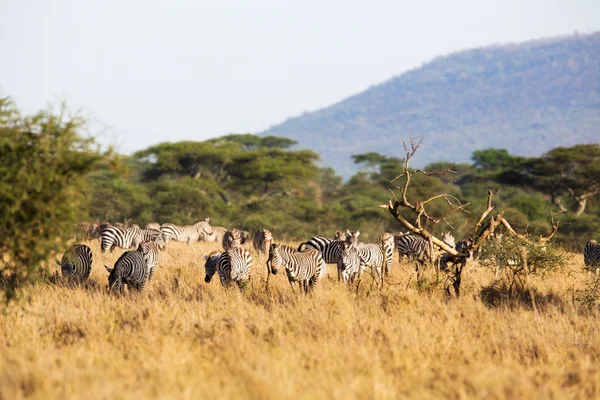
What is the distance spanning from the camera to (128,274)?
1145 cm

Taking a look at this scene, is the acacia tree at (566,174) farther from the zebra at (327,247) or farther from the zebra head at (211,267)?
the zebra head at (211,267)

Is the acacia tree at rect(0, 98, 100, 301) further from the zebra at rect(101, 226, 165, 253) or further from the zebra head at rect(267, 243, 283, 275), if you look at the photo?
the zebra at rect(101, 226, 165, 253)

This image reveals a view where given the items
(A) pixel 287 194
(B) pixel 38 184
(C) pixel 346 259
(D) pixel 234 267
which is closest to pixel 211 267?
(D) pixel 234 267

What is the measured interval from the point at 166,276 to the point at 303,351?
6540 mm

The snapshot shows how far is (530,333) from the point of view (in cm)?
815

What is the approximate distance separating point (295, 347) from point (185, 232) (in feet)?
60.4

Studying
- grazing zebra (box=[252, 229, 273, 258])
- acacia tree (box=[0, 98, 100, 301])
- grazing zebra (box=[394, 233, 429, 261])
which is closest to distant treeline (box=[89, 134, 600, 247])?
grazing zebra (box=[252, 229, 273, 258])

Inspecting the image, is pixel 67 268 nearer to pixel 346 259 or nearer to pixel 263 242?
pixel 346 259

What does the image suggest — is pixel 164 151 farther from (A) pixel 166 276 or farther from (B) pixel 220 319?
(B) pixel 220 319

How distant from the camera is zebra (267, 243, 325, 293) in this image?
11422mm

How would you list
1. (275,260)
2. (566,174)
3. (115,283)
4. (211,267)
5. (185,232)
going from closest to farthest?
(275,260) < (115,283) < (211,267) < (185,232) < (566,174)

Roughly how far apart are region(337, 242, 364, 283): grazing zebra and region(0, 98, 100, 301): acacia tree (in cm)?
514

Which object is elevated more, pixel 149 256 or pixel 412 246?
pixel 149 256

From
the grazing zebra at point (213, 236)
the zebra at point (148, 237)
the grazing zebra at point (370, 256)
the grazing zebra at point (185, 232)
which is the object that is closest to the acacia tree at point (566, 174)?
the grazing zebra at point (213, 236)
